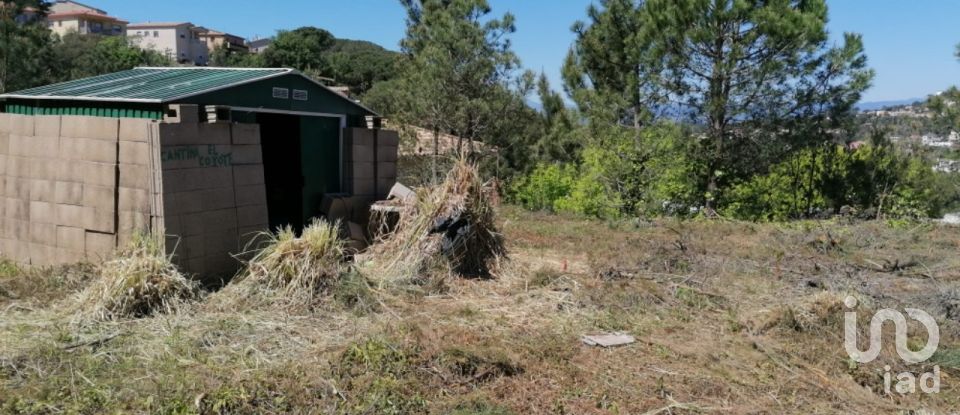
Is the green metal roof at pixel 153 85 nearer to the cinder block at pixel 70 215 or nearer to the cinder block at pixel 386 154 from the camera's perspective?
the cinder block at pixel 70 215

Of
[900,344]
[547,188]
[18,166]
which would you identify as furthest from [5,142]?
[547,188]

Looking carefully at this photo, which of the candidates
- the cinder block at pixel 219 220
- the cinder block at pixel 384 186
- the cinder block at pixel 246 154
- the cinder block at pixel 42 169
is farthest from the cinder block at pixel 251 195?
the cinder block at pixel 384 186

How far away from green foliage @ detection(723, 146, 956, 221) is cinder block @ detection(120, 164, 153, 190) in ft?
36.3

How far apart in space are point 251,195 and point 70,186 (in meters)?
1.71

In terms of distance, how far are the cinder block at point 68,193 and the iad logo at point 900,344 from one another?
22.6 ft

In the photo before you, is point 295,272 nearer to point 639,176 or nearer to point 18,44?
point 639,176

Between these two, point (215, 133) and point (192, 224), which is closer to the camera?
point (192, 224)

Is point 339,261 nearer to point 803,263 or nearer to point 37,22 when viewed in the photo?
point 803,263

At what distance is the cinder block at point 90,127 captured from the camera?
6332 mm

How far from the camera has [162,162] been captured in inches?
237

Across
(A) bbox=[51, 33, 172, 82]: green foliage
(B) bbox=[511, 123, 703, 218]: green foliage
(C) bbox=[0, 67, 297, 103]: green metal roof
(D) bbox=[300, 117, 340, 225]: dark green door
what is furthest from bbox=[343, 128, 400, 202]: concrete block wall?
(A) bbox=[51, 33, 172, 82]: green foliage

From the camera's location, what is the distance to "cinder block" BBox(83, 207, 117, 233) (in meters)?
6.37

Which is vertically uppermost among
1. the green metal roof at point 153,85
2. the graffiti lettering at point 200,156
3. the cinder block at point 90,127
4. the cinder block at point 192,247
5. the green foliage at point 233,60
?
the green foliage at point 233,60

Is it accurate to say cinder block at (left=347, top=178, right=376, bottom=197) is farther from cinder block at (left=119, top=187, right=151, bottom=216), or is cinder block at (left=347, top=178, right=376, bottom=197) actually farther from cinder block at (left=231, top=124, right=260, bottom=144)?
cinder block at (left=119, top=187, right=151, bottom=216)
